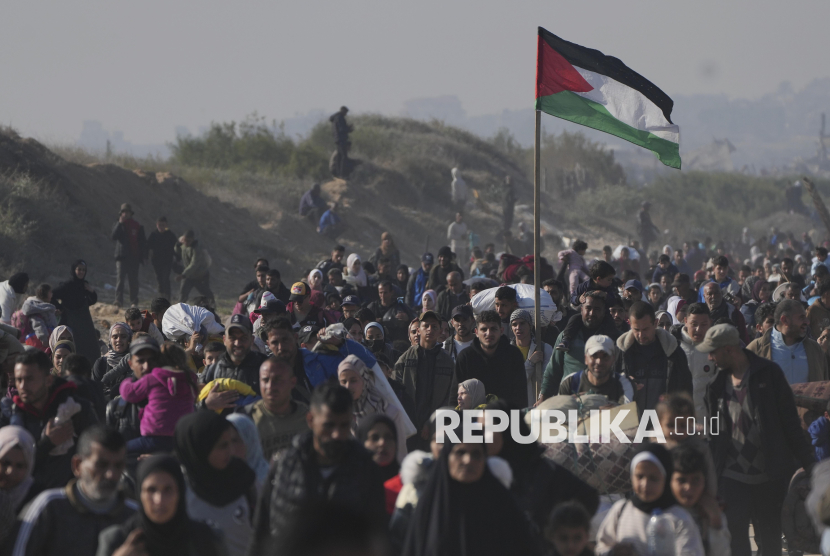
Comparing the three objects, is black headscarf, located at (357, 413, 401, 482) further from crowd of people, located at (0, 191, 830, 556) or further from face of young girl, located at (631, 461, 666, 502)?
face of young girl, located at (631, 461, 666, 502)

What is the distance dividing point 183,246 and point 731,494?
41.6 feet

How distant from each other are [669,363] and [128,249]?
1282 cm

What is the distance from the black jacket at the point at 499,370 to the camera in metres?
7.14

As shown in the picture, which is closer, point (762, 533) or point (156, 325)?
point (762, 533)

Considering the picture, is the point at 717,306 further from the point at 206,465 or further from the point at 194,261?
the point at 194,261

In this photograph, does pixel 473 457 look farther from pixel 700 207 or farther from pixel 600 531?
pixel 700 207

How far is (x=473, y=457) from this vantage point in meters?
3.96

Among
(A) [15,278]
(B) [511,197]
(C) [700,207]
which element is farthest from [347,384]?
(C) [700,207]

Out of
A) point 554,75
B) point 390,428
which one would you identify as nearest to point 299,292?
point 554,75

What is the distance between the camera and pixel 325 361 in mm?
6496

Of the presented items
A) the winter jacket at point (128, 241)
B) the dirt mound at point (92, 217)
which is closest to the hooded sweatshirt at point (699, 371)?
the winter jacket at point (128, 241)

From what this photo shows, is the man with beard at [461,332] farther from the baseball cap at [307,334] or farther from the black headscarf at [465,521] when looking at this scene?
the black headscarf at [465,521]

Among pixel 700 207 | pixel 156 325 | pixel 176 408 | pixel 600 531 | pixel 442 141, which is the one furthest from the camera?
pixel 700 207

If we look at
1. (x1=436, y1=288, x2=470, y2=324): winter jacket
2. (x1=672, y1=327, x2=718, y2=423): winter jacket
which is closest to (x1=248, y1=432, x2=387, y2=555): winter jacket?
(x1=672, y1=327, x2=718, y2=423): winter jacket
